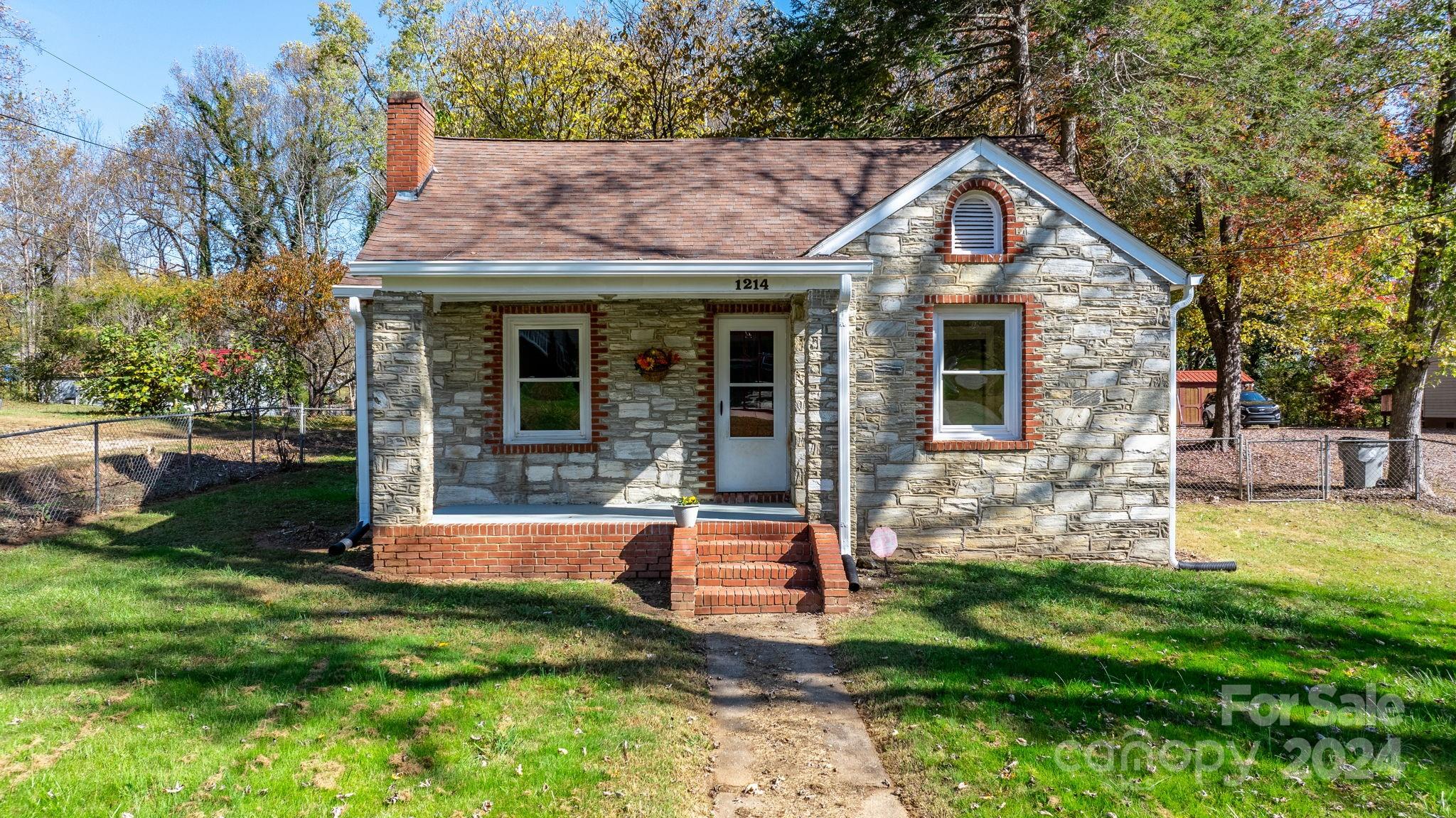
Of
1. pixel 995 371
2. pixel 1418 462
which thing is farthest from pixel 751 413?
pixel 1418 462

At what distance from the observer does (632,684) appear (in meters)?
5.03

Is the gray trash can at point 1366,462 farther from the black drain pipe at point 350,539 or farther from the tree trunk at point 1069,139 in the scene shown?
the black drain pipe at point 350,539

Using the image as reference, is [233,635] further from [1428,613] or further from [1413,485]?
[1413,485]

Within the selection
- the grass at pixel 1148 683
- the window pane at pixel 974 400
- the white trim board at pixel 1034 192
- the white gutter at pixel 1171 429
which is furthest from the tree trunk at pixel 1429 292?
the window pane at pixel 974 400

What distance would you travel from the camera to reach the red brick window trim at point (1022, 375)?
27.9ft

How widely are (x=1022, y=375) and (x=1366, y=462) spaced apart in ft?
29.8

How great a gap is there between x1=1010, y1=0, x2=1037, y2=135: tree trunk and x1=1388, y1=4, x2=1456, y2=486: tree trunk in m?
5.94

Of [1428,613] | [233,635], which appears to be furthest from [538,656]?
[1428,613]

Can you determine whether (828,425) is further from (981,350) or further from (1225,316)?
(1225,316)

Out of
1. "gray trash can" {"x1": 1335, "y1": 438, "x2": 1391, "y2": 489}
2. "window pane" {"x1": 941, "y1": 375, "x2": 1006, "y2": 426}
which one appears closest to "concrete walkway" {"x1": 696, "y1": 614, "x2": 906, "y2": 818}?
→ "window pane" {"x1": 941, "y1": 375, "x2": 1006, "y2": 426}

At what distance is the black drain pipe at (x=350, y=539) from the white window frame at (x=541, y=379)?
1.87 metres

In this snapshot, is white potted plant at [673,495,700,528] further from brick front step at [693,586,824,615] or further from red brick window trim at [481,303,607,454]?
red brick window trim at [481,303,607,454]

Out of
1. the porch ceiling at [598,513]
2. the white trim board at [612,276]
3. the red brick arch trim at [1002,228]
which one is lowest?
A: the porch ceiling at [598,513]

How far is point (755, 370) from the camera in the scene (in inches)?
368
